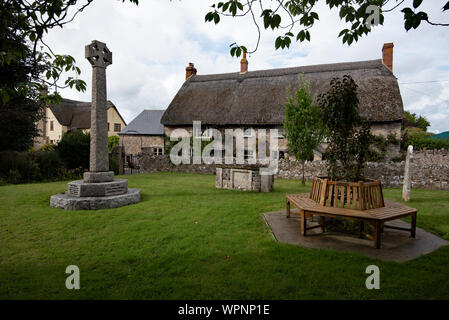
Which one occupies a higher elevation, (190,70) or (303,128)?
(190,70)

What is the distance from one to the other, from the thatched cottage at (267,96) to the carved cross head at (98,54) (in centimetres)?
1424

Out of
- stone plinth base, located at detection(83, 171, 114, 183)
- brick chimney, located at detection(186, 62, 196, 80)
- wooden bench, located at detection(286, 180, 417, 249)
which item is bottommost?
wooden bench, located at detection(286, 180, 417, 249)

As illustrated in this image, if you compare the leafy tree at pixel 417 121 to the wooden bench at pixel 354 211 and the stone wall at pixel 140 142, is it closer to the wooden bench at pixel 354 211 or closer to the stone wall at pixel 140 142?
the stone wall at pixel 140 142

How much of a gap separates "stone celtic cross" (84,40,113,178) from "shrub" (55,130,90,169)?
9.12 meters

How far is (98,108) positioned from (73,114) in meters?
35.9

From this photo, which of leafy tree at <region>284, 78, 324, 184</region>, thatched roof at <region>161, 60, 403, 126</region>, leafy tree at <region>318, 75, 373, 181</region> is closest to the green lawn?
leafy tree at <region>318, 75, 373, 181</region>

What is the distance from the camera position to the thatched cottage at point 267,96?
1886 cm

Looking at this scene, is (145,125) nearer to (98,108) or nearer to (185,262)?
(98,108)

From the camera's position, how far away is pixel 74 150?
53.9 ft

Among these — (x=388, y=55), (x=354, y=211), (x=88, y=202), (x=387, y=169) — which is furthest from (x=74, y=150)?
(x=388, y=55)

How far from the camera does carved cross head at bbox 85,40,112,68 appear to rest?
27.7 ft

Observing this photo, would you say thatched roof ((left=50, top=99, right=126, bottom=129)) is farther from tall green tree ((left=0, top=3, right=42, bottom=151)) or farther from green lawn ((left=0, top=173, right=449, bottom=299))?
green lawn ((left=0, top=173, right=449, bottom=299))

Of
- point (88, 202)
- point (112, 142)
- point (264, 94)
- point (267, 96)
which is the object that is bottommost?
point (88, 202)
